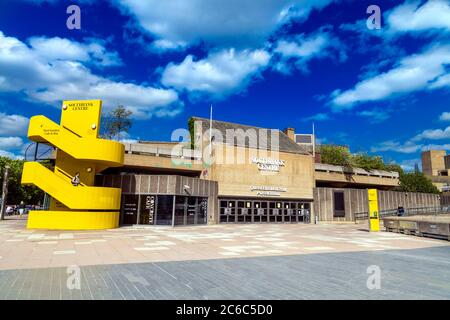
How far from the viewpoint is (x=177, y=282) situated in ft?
22.9

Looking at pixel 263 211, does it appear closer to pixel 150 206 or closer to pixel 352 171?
pixel 150 206

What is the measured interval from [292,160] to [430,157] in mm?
131622

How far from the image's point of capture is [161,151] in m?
31.6

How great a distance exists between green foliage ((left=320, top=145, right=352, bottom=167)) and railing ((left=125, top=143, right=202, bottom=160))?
82.5 ft

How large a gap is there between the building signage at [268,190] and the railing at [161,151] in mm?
7839

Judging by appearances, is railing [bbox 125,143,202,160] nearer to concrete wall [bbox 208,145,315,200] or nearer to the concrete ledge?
concrete wall [bbox 208,145,315,200]

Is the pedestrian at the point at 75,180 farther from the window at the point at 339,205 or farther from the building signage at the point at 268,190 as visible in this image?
the window at the point at 339,205

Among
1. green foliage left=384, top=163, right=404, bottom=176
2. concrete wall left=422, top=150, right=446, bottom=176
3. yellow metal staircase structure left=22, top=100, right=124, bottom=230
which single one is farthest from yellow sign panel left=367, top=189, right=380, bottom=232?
concrete wall left=422, top=150, right=446, bottom=176

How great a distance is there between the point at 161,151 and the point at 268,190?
1347cm

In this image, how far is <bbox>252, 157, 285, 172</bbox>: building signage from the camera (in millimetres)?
34562

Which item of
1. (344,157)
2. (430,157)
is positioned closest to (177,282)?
(344,157)

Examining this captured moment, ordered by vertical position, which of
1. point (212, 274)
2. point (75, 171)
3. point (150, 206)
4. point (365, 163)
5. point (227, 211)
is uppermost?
point (365, 163)

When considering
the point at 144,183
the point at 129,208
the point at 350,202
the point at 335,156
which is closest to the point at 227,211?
the point at 144,183
